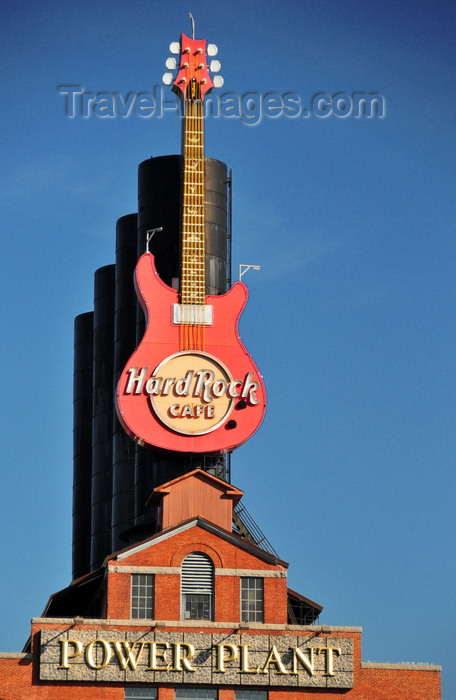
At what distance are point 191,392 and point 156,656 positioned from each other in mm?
15080

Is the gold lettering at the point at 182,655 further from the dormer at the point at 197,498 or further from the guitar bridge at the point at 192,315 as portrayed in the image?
the guitar bridge at the point at 192,315

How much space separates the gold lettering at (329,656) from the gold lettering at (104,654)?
9825 mm

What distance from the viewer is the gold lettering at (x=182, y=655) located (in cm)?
7612

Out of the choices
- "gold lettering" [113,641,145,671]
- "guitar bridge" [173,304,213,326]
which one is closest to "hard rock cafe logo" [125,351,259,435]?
"guitar bridge" [173,304,213,326]

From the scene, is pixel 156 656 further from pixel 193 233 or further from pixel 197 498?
pixel 193 233

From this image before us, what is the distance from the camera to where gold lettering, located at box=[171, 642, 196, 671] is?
76.1m

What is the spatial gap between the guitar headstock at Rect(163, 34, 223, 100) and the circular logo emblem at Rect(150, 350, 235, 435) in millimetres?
15790

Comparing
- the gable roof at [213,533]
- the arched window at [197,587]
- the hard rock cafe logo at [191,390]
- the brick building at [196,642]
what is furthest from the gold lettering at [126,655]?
the hard rock cafe logo at [191,390]

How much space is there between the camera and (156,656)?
76.1 meters

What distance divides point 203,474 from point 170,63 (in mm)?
24649

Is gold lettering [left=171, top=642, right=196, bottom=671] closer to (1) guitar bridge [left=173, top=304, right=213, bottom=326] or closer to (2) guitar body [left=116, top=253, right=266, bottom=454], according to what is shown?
(2) guitar body [left=116, top=253, right=266, bottom=454]

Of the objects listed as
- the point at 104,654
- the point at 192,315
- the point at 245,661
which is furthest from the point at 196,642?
the point at 192,315

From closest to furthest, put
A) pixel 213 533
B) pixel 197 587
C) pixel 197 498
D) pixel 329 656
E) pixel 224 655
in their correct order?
pixel 224 655 → pixel 329 656 → pixel 197 587 → pixel 213 533 → pixel 197 498

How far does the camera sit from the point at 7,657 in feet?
248
